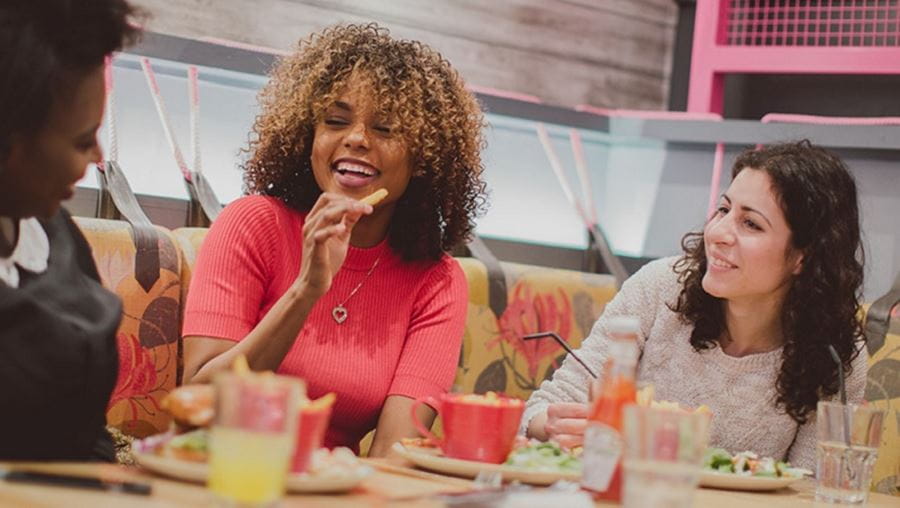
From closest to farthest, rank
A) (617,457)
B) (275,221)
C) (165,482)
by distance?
(165,482), (617,457), (275,221)

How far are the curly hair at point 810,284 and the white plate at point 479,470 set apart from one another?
104 centimetres

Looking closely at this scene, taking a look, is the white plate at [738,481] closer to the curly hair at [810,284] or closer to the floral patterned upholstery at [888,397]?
the curly hair at [810,284]

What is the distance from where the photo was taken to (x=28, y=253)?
169 cm

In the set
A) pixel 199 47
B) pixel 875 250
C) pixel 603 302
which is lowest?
pixel 603 302

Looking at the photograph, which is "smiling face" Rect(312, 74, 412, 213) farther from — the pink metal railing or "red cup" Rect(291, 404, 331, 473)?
the pink metal railing

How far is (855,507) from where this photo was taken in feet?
6.43

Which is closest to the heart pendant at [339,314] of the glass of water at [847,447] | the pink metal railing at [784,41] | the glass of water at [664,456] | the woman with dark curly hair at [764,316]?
the woman with dark curly hair at [764,316]

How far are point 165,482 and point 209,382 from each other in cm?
80

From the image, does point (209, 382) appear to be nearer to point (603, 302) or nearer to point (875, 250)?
point (603, 302)

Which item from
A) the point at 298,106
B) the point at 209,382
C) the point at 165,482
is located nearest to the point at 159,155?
the point at 298,106

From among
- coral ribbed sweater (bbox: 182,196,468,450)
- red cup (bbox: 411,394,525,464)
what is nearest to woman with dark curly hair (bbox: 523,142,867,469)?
coral ribbed sweater (bbox: 182,196,468,450)

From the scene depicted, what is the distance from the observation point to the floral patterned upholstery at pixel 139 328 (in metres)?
2.60

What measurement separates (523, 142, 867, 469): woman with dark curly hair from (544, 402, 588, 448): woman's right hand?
475mm

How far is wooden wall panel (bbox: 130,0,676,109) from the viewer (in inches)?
135
